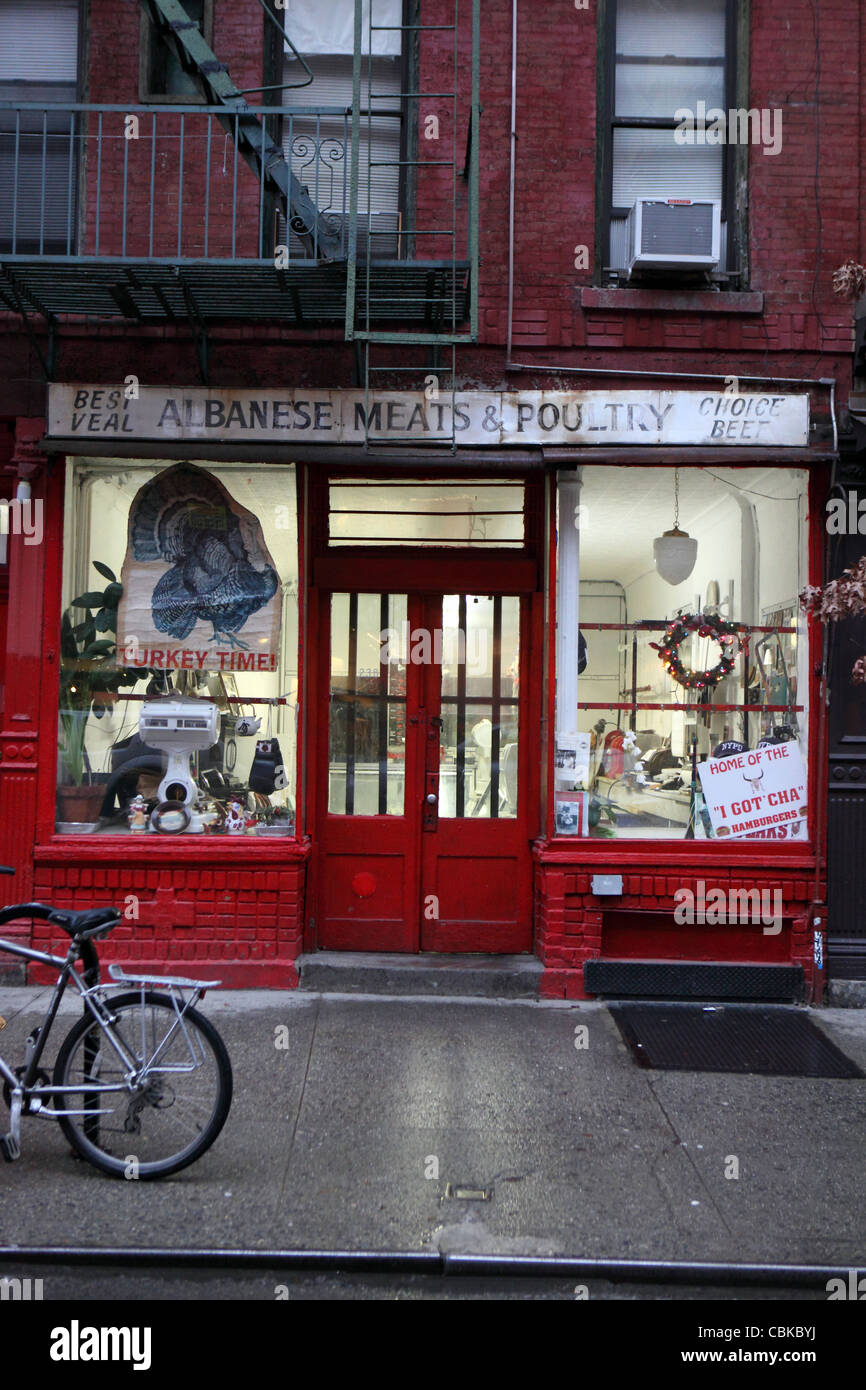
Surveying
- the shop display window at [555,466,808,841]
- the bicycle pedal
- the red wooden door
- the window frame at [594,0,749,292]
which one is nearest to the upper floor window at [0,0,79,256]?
the red wooden door

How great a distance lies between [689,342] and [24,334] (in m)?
4.56

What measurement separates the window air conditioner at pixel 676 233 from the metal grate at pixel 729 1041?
501cm

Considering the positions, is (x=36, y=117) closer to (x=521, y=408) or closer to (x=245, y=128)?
(x=245, y=128)

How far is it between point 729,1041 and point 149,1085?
3633 millimetres

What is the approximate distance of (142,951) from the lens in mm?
7500

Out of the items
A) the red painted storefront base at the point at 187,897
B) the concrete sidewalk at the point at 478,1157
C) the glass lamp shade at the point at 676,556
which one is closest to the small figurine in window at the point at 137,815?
the red painted storefront base at the point at 187,897

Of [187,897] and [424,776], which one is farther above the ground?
[424,776]

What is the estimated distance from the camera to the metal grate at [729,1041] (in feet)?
20.8

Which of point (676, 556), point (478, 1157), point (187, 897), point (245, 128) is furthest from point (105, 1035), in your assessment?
point (245, 128)

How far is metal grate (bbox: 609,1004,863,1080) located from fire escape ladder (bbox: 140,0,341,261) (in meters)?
5.08

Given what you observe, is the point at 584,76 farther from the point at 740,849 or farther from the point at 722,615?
the point at 740,849

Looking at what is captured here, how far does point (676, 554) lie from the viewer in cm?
787

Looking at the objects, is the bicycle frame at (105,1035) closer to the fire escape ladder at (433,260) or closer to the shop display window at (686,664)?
Answer: the shop display window at (686,664)

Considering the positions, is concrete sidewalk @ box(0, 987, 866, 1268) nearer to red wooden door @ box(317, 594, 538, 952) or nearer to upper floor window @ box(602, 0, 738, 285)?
red wooden door @ box(317, 594, 538, 952)
